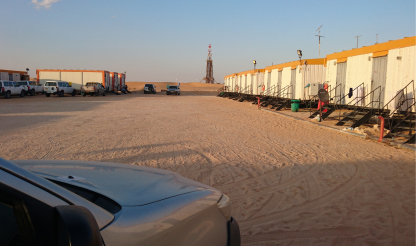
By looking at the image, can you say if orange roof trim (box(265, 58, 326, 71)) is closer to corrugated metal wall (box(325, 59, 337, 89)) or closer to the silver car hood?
corrugated metal wall (box(325, 59, 337, 89))

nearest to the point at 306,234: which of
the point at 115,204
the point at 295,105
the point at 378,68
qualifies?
the point at 115,204

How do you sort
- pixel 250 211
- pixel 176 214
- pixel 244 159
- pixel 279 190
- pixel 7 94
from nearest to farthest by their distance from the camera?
pixel 176 214 < pixel 250 211 < pixel 279 190 < pixel 244 159 < pixel 7 94

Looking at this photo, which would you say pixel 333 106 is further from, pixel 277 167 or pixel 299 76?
pixel 277 167

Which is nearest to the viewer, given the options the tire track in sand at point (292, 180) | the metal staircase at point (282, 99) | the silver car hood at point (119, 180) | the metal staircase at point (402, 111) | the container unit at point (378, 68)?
the silver car hood at point (119, 180)

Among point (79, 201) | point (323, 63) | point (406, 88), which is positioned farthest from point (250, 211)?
point (323, 63)

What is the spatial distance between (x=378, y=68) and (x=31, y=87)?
34.3 metres

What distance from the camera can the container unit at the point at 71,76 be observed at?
40000mm

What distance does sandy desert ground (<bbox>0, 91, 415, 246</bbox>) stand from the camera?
3.99 meters

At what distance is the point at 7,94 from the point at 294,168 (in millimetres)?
30750

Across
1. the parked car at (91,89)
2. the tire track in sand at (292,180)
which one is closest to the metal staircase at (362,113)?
the tire track in sand at (292,180)

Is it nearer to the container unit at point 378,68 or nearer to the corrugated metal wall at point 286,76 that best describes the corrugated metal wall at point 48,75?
the corrugated metal wall at point 286,76

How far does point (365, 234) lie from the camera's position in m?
3.81

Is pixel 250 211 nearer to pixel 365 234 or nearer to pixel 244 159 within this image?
pixel 365 234

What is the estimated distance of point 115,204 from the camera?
6.11 feet
